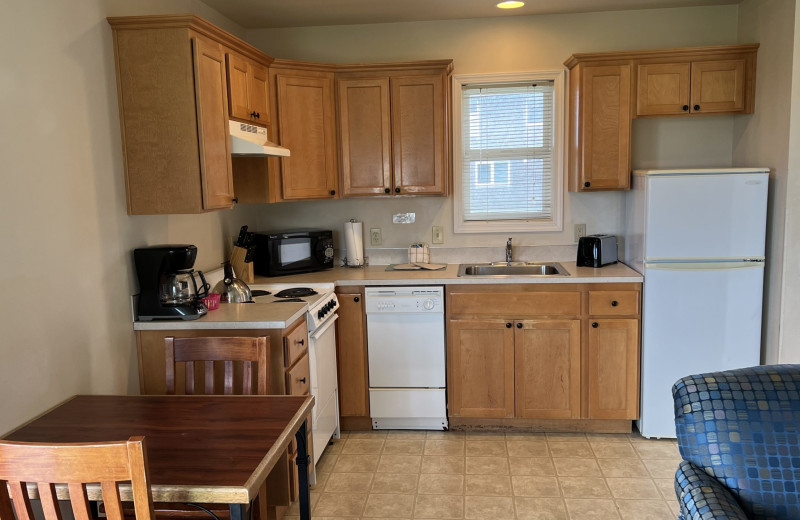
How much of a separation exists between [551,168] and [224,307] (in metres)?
2.32

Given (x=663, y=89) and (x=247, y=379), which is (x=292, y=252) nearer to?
(x=247, y=379)

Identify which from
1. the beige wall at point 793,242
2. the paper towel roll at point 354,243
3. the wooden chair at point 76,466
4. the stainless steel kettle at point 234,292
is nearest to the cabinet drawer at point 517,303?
the paper towel roll at point 354,243

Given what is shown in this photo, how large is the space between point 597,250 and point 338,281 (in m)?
1.60

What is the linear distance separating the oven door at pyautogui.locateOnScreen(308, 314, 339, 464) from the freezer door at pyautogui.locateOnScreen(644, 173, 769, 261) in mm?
1863

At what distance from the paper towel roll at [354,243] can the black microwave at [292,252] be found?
121 mm

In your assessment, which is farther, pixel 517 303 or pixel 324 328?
pixel 517 303

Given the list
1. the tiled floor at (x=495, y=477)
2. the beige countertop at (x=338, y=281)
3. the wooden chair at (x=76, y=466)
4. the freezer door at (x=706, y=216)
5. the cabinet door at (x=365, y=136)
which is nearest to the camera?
the wooden chair at (x=76, y=466)

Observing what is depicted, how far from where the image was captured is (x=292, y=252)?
13.0 feet

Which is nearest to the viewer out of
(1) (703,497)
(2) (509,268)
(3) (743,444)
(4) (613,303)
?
(1) (703,497)

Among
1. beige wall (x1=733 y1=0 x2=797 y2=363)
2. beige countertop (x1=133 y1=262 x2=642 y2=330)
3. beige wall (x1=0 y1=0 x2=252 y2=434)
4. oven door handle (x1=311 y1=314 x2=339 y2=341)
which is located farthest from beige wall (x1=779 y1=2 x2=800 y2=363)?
beige wall (x1=0 y1=0 x2=252 y2=434)

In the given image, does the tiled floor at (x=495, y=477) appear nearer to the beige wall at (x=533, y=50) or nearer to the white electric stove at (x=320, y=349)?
the white electric stove at (x=320, y=349)

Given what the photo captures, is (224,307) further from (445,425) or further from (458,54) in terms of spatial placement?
(458,54)

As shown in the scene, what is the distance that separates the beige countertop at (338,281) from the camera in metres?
2.75

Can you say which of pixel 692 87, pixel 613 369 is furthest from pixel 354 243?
pixel 692 87
